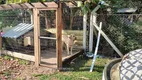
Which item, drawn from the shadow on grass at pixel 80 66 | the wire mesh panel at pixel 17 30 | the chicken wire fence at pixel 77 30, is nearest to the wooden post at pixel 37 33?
the chicken wire fence at pixel 77 30

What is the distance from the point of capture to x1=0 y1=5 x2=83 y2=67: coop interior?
8492 millimetres

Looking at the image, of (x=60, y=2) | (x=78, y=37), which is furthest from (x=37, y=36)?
(x=78, y=37)

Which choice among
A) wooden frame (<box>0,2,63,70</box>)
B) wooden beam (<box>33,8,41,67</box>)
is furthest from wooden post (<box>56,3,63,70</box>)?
wooden beam (<box>33,8,41,67</box>)

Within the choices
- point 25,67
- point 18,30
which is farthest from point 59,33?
point 18,30

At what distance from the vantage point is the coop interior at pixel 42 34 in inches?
334

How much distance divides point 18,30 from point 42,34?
6.61 feet

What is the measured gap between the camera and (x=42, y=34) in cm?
825

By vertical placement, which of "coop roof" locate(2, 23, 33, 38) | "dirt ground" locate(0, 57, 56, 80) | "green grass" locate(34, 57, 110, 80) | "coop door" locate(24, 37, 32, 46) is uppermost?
"coop roof" locate(2, 23, 33, 38)

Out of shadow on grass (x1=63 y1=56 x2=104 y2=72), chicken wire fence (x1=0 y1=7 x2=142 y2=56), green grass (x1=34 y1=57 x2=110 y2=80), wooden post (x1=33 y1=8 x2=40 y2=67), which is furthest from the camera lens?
chicken wire fence (x1=0 y1=7 x2=142 y2=56)

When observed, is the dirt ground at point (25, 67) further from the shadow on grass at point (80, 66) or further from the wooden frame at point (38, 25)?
the shadow on grass at point (80, 66)

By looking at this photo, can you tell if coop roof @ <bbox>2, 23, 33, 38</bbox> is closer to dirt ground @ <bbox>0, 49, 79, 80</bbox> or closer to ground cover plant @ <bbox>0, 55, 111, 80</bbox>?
dirt ground @ <bbox>0, 49, 79, 80</bbox>

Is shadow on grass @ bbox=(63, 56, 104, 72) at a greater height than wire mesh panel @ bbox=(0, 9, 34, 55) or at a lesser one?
lesser

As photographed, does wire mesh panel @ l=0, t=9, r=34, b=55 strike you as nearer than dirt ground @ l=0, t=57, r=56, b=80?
No

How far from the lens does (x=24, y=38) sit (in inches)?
381
